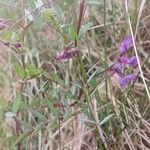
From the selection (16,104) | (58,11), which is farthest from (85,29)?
(16,104)

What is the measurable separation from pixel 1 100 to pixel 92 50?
0.52 m

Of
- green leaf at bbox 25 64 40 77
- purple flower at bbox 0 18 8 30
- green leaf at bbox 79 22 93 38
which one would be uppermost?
purple flower at bbox 0 18 8 30

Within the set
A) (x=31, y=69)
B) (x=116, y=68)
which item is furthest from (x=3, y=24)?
(x=116, y=68)

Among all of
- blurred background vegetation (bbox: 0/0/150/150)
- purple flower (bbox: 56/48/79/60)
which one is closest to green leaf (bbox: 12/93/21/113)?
blurred background vegetation (bbox: 0/0/150/150)

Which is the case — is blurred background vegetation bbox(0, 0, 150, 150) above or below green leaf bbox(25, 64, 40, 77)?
below

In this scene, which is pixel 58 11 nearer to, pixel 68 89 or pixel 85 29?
pixel 85 29

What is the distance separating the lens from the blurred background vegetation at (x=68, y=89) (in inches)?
33.1

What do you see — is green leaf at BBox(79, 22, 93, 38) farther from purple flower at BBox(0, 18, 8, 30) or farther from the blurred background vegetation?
purple flower at BBox(0, 18, 8, 30)

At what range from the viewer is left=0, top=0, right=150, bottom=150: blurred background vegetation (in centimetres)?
84

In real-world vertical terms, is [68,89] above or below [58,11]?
below

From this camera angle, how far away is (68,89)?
89cm

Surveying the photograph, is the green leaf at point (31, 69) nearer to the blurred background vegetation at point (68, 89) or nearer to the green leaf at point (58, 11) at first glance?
the blurred background vegetation at point (68, 89)

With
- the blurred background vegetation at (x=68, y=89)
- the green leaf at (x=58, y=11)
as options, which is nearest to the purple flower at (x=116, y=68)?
the blurred background vegetation at (x=68, y=89)

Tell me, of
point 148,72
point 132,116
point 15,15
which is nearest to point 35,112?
point 132,116
